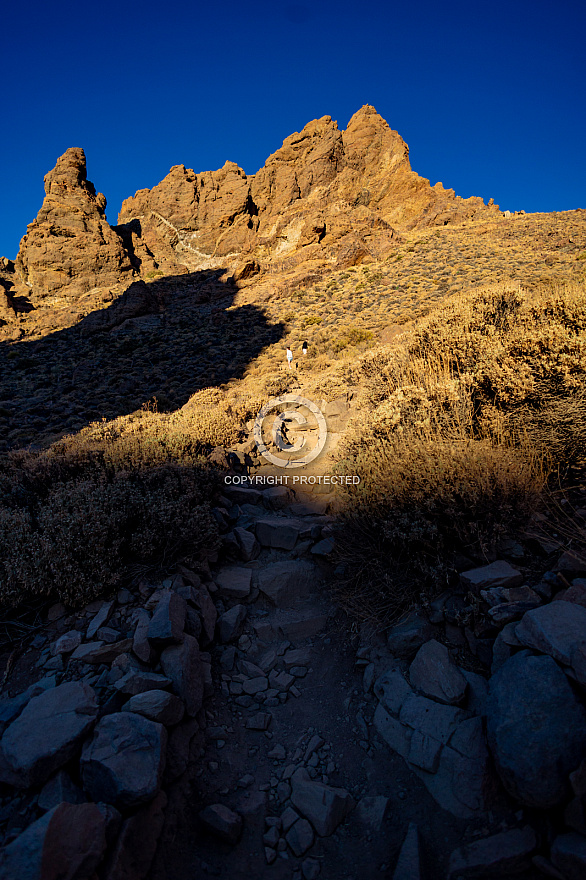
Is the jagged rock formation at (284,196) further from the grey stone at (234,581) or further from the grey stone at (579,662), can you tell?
the grey stone at (579,662)

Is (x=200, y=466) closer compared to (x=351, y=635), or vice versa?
(x=351, y=635)

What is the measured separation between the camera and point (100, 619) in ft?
9.96

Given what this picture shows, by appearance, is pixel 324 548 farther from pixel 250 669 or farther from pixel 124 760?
pixel 124 760

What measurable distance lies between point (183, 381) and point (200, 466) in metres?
13.3

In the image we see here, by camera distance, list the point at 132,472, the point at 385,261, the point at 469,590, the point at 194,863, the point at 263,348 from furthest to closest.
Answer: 1. the point at 385,261
2. the point at 263,348
3. the point at 132,472
4. the point at 469,590
5. the point at 194,863

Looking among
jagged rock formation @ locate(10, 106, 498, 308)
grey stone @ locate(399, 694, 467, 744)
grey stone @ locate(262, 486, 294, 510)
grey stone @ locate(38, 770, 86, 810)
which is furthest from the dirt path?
jagged rock formation @ locate(10, 106, 498, 308)

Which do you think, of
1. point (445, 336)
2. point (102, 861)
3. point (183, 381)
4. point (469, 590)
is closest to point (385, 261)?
point (183, 381)

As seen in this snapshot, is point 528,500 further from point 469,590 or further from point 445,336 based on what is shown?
point 445,336

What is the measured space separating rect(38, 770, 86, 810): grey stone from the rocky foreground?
0.01 m

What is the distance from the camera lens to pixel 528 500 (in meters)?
3.11

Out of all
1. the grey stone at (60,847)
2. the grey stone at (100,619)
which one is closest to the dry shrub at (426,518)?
the grey stone at (100,619)

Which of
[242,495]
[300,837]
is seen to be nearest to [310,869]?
[300,837]

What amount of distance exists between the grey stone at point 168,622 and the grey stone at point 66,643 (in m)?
0.57

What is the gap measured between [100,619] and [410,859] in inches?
97.4
